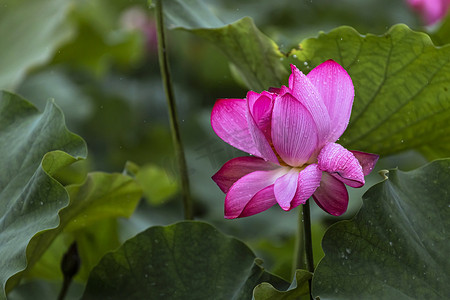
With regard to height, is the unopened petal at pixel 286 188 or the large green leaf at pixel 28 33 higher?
the unopened petal at pixel 286 188

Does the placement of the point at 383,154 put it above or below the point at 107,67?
above

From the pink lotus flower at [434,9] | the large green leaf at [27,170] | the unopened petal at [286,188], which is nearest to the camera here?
the unopened petal at [286,188]

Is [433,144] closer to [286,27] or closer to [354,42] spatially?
[354,42]

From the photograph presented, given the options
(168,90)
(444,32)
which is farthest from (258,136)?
(444,32)

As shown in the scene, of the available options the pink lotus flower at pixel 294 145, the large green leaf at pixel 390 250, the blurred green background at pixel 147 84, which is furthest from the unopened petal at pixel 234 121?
the blurred green background at pixel 147 84

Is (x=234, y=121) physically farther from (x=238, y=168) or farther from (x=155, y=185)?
(x=155, y=185)

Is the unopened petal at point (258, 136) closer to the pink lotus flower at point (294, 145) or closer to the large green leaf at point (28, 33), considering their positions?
the pink lotus flower at point (294, 145)

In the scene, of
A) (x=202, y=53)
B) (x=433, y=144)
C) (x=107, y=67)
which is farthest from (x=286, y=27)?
(x=433, y=144)
